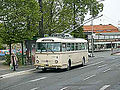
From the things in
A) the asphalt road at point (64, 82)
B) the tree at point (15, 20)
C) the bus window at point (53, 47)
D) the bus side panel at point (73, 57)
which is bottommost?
the asphalt road at point (64, 82)

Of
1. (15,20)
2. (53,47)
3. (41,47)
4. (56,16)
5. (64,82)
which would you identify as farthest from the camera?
(56,16)

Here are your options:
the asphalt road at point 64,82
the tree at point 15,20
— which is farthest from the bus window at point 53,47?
the tree at point 15,20

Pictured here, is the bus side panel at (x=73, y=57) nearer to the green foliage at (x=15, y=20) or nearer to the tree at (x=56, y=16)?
the green foliage at (x=15, y=20)

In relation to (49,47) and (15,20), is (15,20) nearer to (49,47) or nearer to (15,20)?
(15,20)

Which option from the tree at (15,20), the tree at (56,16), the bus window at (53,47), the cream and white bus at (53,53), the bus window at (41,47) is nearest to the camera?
the cream and white bus at (53,53)

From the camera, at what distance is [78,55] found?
89.0 ft

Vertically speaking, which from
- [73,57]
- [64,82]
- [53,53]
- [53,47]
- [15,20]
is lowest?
[64,82]

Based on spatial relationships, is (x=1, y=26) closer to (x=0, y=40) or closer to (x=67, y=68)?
(x=0, y=40)

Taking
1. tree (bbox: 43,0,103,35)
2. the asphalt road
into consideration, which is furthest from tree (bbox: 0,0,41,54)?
tree (bbox: 43,0,103,35)

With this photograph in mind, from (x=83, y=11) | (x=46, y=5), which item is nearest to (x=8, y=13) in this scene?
(x=46, y=5)

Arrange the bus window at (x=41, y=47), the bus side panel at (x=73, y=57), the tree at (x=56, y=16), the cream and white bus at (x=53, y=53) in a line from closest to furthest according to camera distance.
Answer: the cream and white bus at (x=53, y=53) → the bus window at (x=41, y=47) → the bus side panel at (x=73, y=57) → the tree at (x=56, y=16)

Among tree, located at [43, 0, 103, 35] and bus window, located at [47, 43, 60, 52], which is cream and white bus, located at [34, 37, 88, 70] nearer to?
bus window, located at [47, 43, 60, 52]

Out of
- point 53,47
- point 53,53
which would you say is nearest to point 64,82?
point 53,53

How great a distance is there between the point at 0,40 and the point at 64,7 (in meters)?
14.9
